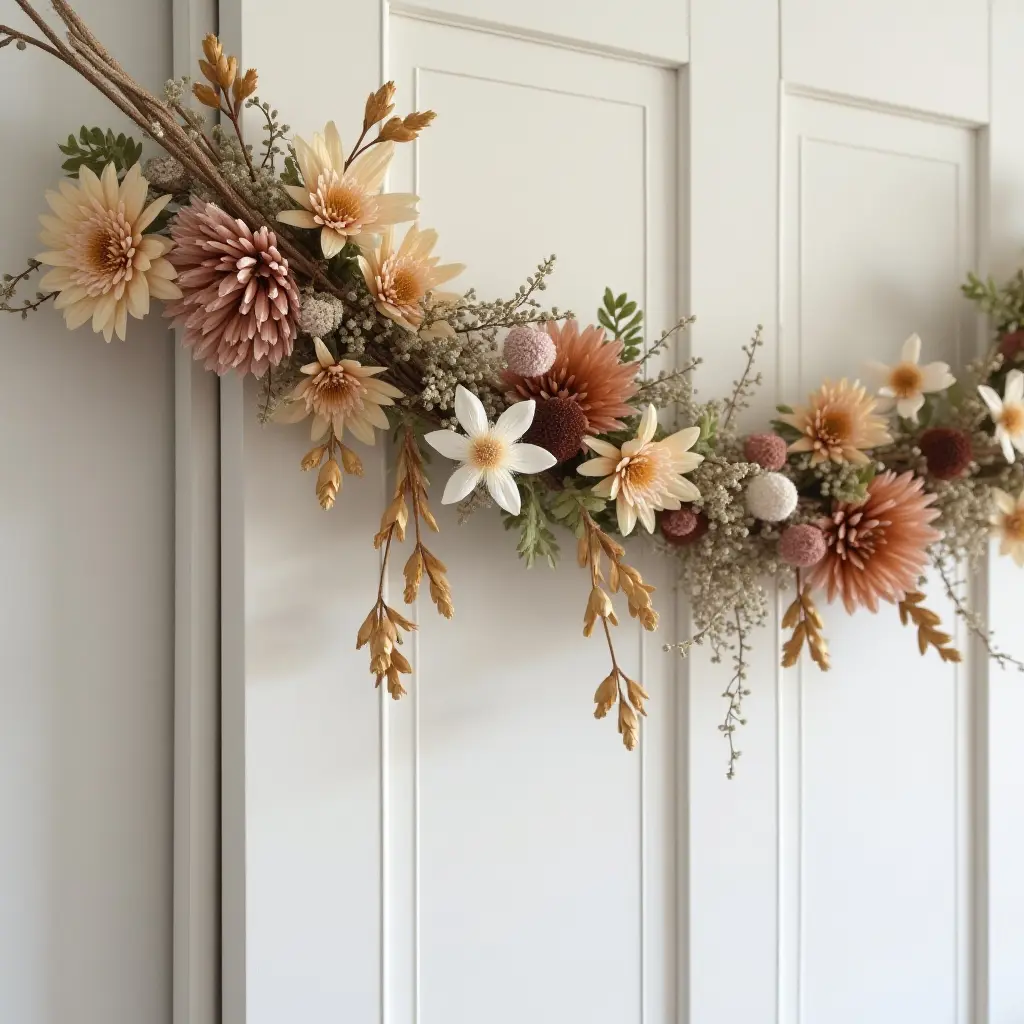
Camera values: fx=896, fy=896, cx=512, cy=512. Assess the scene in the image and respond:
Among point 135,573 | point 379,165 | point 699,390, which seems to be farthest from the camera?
point 699,390

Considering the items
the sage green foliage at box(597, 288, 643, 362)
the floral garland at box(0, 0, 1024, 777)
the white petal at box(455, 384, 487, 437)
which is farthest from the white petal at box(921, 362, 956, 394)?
the white petal at box(455, 384, 487, 437)

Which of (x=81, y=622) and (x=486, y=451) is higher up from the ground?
(x=486, y=451)

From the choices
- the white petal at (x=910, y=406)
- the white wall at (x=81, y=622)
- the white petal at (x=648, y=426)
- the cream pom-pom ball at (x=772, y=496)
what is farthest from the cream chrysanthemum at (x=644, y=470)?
the white wall at (x=81, y=622)

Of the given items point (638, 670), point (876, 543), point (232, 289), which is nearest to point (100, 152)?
point (232, 289)

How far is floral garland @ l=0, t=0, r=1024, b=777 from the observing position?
2.54ft

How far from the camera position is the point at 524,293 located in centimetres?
84

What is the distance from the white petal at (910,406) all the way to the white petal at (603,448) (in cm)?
42

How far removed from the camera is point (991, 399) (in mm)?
1044

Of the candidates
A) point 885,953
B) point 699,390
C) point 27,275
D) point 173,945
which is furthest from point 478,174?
point 885,953

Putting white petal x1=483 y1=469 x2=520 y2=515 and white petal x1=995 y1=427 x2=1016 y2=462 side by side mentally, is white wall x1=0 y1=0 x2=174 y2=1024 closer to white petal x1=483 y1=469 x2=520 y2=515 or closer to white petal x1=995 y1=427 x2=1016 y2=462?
white petal x1=483 y1=469 x2=520 y2=515

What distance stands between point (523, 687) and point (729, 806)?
0.30 metres

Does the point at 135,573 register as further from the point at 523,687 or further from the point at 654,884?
the point at 654,884

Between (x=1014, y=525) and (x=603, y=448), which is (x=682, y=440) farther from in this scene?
(x=1014, y=525)

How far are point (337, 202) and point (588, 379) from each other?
28cm
